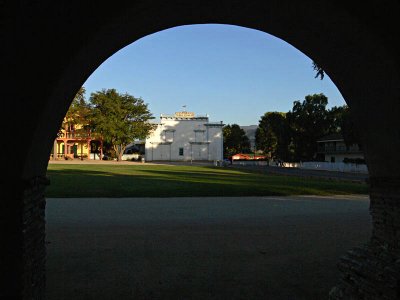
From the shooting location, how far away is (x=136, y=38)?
503 centimetres

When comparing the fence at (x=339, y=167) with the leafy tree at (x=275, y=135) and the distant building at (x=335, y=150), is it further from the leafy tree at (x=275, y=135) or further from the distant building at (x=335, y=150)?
the distant building at (x=335, y=150)

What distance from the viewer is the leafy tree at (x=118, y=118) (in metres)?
64.6

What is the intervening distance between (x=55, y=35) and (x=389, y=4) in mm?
3091

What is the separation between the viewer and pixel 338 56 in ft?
16.1

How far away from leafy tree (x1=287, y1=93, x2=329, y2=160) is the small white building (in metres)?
22.0

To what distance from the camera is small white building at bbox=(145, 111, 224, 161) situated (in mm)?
78062

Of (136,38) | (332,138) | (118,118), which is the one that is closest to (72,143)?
(118,118)

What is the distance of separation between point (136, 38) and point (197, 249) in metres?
4.44

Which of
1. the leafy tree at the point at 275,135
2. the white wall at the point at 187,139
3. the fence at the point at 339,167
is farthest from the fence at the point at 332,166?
the white wall at the point at 187,139

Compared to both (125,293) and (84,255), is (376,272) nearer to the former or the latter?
(125,293)

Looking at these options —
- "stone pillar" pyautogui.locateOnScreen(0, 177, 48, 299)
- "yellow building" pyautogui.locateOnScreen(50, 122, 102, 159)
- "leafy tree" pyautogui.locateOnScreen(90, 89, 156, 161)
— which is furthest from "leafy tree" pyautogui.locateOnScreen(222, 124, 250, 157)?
"stone pillar" pyautogui.locateOnScreen(0, 177, 48, 299)

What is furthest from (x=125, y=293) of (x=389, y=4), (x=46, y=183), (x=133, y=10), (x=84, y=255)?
(x=389, y=4)

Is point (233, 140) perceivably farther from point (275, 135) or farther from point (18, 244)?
point (18, 244)

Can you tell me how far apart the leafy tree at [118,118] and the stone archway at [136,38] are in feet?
199
